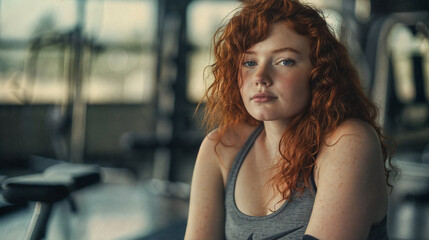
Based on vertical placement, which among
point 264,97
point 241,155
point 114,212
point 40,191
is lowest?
point 114,212

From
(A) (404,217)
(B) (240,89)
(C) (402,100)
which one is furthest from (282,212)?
(C) (402,100)

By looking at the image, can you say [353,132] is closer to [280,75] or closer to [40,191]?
[280,75]

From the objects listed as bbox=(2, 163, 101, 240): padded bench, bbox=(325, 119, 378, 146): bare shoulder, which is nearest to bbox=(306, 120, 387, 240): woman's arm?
bbox=(325, 119, 378, 146): bare shoulder

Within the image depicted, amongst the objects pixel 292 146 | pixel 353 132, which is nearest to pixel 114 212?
pixel 292 146

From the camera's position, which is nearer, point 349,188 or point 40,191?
point 349,188

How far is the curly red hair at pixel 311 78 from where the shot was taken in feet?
2.55

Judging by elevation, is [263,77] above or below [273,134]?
above

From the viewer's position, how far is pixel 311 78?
786mm

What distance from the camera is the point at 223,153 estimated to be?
903 millimetres

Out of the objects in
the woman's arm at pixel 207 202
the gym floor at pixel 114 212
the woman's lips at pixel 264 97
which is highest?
the woman's lips at pixel 264 97

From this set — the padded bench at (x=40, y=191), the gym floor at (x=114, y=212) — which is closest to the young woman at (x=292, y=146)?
the padded bench at (x=40, y=191)

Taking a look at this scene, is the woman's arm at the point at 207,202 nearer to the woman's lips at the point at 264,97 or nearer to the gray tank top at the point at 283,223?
the gray tank top at the point at 283,223

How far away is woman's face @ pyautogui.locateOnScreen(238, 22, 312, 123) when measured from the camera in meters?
0.76

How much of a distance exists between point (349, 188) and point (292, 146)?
150 millimetres
